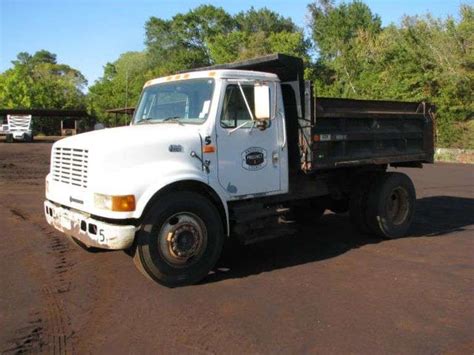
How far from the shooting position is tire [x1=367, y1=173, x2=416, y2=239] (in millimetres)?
8438

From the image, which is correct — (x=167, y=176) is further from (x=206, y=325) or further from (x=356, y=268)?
(x=356, y=268)

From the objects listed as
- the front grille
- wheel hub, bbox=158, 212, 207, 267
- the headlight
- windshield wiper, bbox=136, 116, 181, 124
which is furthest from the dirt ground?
windshield wiper, bbox=136, 116, 181, 124

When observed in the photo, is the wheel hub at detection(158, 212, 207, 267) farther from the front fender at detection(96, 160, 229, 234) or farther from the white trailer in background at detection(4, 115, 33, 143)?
the white trailer in background at detection(4, 115, 33, 143)

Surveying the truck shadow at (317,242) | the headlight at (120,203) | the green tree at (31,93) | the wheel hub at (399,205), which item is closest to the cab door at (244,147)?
the truck shadow at (317,242)

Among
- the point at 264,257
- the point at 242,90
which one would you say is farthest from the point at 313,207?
the point at 242,90

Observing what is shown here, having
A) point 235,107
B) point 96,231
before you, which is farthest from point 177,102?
point 96,231

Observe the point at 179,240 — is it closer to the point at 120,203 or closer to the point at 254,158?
the point at 120,203

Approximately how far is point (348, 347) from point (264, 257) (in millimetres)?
3003

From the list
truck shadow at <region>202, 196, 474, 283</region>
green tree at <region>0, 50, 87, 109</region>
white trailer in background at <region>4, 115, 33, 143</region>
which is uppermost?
green tree at <region>0, 50, 87, 109</region>

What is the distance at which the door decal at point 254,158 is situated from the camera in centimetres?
665

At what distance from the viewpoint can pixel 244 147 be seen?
663cm

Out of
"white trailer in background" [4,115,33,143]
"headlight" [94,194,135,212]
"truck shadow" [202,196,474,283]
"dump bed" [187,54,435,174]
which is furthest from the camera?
"white trailer in background" [4,115,33,143]

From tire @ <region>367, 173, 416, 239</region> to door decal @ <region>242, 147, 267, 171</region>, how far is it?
8.08 ft

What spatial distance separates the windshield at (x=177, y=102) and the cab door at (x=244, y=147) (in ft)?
0.78
